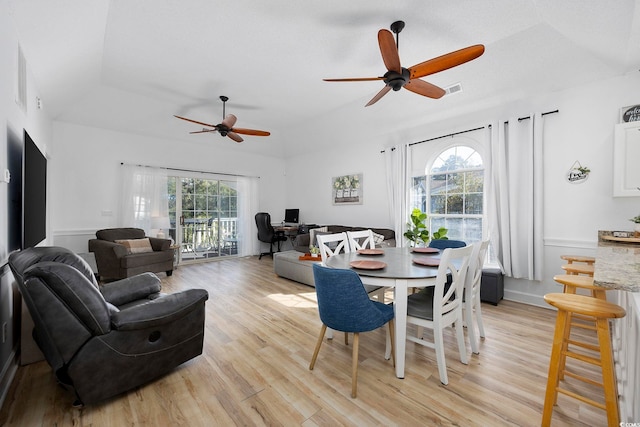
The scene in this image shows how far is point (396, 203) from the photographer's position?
4.91 metres

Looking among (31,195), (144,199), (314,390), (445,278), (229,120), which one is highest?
(229,120)

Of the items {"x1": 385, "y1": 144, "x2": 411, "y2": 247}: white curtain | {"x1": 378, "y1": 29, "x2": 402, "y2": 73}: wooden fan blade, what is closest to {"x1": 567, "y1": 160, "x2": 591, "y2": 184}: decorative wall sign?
{"x1": 385, "y1": 144, "x2": 411, "y2": 247}: white curtain

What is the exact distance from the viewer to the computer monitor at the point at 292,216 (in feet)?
23.1

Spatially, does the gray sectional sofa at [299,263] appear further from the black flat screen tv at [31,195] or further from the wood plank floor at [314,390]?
the black flat screen tv at [31,195]

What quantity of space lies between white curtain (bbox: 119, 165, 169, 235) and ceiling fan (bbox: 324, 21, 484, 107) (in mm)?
4896

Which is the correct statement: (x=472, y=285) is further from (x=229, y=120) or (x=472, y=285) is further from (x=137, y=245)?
(x=137, y=245)

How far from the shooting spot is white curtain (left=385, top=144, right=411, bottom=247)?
4824 millimetres

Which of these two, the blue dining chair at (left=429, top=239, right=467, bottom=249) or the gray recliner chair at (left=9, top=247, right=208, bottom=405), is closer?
the gray recliner chair at (left=9, top=247, right=208, bottom=405)

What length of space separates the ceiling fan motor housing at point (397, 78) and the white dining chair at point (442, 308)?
4.99ft

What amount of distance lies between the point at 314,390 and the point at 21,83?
11.2ft

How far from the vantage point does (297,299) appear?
365cm

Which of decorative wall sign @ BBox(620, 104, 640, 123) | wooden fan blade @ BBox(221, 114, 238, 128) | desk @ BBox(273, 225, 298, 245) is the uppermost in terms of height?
wooden fan blade @ BBox(221, 114, 238, 128)

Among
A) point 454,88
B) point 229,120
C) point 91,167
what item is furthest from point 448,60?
point 91,167

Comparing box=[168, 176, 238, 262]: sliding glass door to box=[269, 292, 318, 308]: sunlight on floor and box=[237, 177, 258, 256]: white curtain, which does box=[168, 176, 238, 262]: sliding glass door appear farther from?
box=[269, 292, 318, 308]: sunlight on floor
